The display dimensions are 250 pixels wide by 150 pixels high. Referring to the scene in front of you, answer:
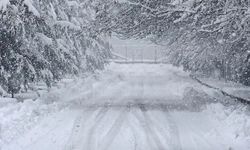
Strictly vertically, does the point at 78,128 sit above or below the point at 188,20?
below

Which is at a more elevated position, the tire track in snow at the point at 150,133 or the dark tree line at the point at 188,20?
the dark tree line at the point at 188,20

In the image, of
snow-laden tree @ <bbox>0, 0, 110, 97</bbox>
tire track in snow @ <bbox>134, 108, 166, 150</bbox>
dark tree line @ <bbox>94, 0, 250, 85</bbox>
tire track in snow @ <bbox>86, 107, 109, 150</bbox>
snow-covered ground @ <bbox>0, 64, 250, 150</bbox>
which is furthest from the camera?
snow-laden tree @ <bbox>0, 0, 110, 97</bbox>

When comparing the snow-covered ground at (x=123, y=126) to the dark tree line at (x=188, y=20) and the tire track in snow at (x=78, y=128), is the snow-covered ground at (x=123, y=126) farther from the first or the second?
the dark tree line at (x=188, y=20)

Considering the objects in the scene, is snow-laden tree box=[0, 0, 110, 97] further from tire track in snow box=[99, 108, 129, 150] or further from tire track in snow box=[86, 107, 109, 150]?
tire track in snow box=[99, 108, 129, 150]

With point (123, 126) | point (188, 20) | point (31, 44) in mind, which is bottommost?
point (123, 126)

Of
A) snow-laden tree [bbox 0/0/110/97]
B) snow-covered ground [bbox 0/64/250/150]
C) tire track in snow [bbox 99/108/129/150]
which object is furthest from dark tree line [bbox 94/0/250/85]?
tire track in snow [bbox 99/108/129/150]

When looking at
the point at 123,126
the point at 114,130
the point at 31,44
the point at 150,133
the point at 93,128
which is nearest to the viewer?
the point at 150,133

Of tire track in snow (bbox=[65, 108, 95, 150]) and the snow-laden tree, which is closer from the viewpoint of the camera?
tire track in snow (bbox=[65, 108, 95, 150])

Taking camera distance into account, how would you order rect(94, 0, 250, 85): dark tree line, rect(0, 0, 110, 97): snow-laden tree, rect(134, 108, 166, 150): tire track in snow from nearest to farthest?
rect(134, 108, 166, 150): tire track in snow → rect(94, 0, 250, 85): dark tree line → rect(0, 0, 110, 97): snow-laden tree

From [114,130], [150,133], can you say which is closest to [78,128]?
[114,130]

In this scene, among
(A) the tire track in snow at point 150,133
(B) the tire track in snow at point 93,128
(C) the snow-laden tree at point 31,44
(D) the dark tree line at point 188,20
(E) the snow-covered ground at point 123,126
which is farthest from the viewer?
(C) the snow-laden tree at point 31,44

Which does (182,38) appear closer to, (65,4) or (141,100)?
(141,100)

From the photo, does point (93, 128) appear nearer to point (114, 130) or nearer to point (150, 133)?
point (114, 130)

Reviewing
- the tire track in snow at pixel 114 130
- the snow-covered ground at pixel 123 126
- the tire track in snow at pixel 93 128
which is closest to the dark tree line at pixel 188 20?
the snow-covered ground at pixel 123 126
